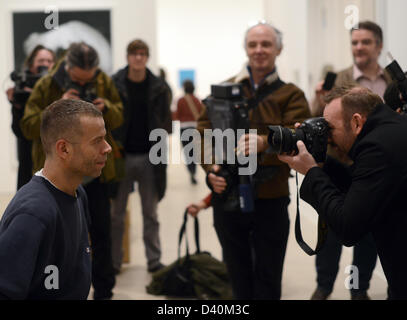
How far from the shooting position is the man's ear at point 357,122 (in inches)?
88.0

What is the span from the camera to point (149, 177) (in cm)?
492

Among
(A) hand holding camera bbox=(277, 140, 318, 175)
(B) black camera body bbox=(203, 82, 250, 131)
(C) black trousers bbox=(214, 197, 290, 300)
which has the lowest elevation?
(C) black trousers bbox=(214, 197, 290, 300)

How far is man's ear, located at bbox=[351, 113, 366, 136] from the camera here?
2.24m

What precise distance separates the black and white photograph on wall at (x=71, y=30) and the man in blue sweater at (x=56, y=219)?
649cm

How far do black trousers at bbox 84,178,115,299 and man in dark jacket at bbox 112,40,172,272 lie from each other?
25.3 inches

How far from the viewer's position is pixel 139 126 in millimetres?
4805

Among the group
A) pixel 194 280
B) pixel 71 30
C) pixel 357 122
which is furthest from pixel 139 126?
pixel 71 30

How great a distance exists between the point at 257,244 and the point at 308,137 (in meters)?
1.01

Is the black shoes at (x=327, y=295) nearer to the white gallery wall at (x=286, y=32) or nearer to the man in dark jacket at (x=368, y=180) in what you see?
the white gallery wall at (x=286, y=32)

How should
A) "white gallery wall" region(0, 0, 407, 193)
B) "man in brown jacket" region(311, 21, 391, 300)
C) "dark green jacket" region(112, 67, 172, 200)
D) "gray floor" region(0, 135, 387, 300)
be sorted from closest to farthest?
"man in brown jacket" region(311, 21, 391, 300) → "gray floor" region(0, 135, 387, 300) → "dark green jacket" region(112, 67, 172, 200) → "white gallery wall" region(0, 0, 407, 193)

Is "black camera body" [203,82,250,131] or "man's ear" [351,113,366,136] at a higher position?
"black camera body" [203,82,250,131]

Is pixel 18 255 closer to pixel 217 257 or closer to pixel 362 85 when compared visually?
pixel 362 85

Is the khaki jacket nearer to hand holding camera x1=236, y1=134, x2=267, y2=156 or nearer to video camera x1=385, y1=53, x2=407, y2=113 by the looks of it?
hand holding camera x1=236, y1=134, x2=267, y2=156

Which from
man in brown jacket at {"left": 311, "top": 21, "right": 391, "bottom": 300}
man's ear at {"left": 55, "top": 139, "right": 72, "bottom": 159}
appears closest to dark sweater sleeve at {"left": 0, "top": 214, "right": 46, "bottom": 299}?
man's ear at {"left": 55, "top": 139, "right": 72, "bottom": 159}
